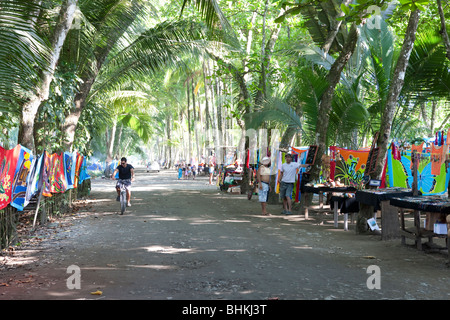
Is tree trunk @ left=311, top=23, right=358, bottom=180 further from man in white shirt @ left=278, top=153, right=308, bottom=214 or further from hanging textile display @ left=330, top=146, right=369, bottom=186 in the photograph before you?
hanging textile display @ left=330, top=146, right=369, bottom=186

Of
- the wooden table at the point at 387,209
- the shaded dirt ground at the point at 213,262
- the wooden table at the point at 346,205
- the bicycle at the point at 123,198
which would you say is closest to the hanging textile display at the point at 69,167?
the bicycle at the point at 123,198

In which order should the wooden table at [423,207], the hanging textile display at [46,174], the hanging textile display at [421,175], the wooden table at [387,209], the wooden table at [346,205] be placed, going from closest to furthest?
1. the wooden table at [423,207]
2. the wooden table at [387,209]
3. the hanging textile display at [46,174]
4. the wooden table at [346,205]
5. the hanging textile display at [421,175]

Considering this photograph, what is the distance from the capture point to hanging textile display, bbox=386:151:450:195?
13.3 metres

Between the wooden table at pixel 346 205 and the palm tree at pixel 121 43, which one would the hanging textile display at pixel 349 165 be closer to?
the wooden table at pixel 346 205

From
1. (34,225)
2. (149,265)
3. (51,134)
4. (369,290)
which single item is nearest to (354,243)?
(369,290)

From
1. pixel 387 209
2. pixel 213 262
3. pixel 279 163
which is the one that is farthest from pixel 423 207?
pixel 279 163

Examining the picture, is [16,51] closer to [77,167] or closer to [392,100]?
[392,100]

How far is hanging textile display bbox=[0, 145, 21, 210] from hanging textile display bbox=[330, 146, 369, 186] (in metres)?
9.56

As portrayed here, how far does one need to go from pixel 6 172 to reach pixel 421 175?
10.9 meters

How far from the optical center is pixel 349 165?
47.6ft

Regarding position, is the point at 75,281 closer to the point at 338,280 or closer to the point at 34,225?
the point at 338,280

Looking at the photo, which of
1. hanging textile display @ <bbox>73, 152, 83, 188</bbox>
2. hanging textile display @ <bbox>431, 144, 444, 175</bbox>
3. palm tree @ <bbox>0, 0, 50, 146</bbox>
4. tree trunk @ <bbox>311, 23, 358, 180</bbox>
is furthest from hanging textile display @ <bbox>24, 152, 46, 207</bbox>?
hanging textile display @ <bbox>431, 144, 444, 175</bbox>

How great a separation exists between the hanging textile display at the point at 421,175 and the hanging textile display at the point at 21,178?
970 centimetres

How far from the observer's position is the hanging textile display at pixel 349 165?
1433cm
